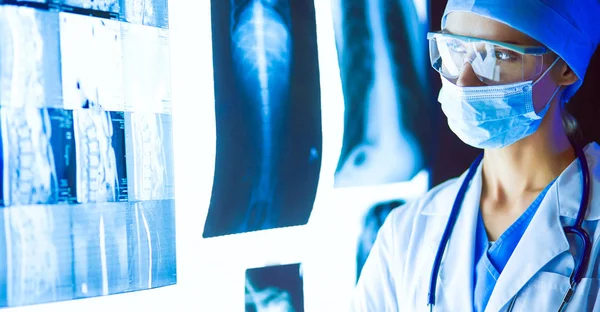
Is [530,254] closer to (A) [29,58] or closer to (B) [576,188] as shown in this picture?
(B) [576,188]

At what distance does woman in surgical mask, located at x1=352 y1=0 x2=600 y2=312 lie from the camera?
92 cm

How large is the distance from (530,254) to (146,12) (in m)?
0.74

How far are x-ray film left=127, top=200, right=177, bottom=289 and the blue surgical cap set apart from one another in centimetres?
62

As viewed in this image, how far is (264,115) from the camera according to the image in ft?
3.37

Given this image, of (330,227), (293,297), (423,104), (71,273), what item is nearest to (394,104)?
(423,104)

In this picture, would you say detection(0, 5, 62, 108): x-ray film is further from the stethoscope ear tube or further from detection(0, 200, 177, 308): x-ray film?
the stethoscope ear tube

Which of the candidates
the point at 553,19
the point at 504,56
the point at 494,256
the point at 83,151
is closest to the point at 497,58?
the point at 504,56

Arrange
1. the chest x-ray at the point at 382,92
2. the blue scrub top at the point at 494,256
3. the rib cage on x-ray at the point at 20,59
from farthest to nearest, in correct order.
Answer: the chest x-ray at the point at 382,92, the blue scrub top at the point at 494,256, the rib cage on x-ray at the point at 20,59

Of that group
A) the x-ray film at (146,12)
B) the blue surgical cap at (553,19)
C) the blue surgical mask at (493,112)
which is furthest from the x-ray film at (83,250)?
the blue surgical cap at (553,19)

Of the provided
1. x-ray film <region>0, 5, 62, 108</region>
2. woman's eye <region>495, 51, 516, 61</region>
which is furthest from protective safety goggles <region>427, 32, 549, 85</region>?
x-ray film <region>0, 5, 62, 108</region>

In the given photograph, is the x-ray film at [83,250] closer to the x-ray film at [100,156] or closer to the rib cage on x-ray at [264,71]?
the x-ray film at [100,156]

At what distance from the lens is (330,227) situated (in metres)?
1.12

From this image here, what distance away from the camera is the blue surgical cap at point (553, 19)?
0.93m

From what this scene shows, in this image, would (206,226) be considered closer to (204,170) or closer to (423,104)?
(204,170)
